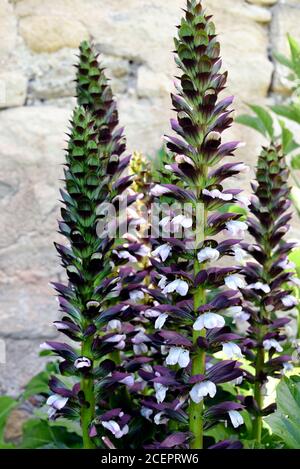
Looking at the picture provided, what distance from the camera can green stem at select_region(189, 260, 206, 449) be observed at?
0.92 meters

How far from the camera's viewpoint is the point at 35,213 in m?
1.88

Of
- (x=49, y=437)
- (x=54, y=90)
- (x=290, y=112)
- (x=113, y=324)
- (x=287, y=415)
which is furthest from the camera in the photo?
(x=54, y=90)

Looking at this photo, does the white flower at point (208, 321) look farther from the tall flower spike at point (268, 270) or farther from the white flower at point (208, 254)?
the tall flower spike at point (268, 270)

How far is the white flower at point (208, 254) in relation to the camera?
874 millimetres

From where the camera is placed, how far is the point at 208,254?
0.88 meters

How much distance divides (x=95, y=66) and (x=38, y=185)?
2.63ft

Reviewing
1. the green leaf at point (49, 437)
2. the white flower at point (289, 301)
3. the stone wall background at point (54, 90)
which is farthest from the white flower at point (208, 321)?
the stone wall background at point (54, 90)

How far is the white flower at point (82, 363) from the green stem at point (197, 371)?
0.15 metres

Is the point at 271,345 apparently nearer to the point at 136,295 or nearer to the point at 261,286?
the point at 261,286

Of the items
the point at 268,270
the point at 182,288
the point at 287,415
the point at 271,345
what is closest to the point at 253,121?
the point at 268,270

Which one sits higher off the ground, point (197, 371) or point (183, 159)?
point (183, 159)

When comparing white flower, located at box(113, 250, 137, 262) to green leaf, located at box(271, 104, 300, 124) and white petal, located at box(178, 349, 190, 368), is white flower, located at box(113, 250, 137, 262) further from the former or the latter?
green leaf, located at box(271, 104, 300, 124)

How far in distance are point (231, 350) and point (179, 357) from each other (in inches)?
2.8

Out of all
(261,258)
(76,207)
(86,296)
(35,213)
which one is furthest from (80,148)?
(35,213)
